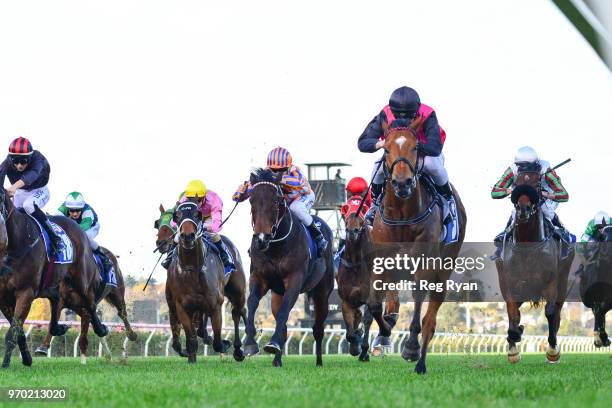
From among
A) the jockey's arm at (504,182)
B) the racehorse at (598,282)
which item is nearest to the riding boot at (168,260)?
the jockey's arm at (504,182)

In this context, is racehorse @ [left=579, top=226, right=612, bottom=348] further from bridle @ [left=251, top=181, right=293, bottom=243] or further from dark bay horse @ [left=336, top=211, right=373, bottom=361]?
bridle @ [left=251, top=181, right=293, bottom=243]

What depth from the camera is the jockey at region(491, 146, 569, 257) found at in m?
11.9

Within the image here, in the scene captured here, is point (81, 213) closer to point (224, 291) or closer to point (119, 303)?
point (119, 303)

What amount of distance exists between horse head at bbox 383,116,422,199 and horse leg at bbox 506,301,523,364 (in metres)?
3.22

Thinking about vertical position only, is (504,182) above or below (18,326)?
above

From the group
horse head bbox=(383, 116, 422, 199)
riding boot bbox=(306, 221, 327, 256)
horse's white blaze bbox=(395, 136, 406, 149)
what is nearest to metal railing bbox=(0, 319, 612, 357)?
riding boot bbox=(306, 221, 327, 256)

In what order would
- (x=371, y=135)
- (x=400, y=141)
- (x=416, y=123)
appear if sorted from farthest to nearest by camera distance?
(x=371, y=135) < (x=416, y=123) < (x=400, y=141)

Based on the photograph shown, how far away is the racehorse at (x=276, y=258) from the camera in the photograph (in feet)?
34.8

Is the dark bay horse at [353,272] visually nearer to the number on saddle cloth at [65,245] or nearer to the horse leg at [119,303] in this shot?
the horse leg at [119,303]

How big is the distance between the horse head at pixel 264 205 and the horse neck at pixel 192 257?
194 cm

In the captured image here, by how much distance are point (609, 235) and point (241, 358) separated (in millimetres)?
6828

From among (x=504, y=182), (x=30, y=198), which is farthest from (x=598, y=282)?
(x=30, y=198)

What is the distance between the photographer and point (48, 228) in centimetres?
1141

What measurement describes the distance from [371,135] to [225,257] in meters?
5.34
